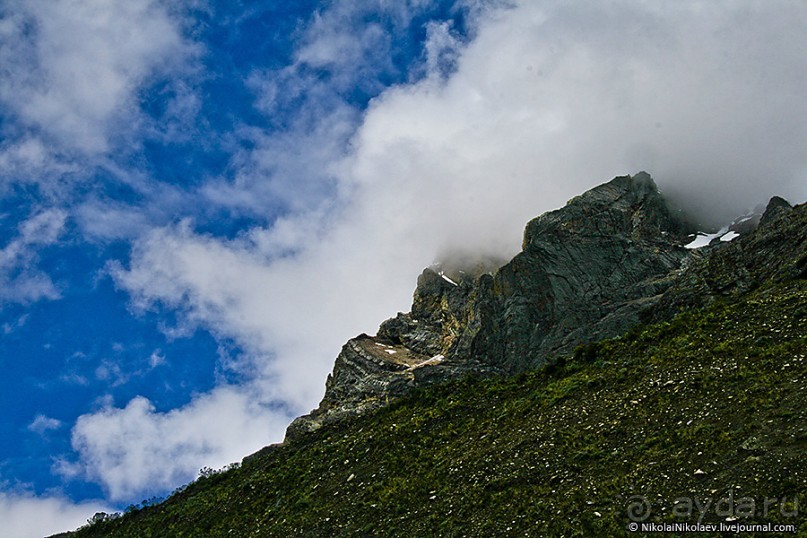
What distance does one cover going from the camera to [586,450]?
23.1 meters

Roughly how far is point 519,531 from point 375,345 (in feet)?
253

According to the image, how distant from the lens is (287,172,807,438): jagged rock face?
41469mm

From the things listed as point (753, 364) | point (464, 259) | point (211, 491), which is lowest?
point (753, 364)

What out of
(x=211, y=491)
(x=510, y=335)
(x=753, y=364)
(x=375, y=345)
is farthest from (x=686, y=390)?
(x=375, y=345)

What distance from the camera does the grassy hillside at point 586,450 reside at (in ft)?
60.6

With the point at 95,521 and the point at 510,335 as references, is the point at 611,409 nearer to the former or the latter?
the point at 510,335

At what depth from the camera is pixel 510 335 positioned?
212 ft

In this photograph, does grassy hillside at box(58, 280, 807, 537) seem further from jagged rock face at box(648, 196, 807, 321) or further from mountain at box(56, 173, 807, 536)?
jagged rock face at box(648, 196, 807, 321)

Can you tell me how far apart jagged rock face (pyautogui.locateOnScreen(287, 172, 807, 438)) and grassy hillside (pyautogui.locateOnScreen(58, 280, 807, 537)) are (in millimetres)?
8260

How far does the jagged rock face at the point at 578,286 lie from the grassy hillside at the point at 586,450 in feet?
27.1

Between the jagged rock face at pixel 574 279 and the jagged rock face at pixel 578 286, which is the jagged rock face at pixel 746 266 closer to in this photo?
the jagged rock face at pixel 578 286
